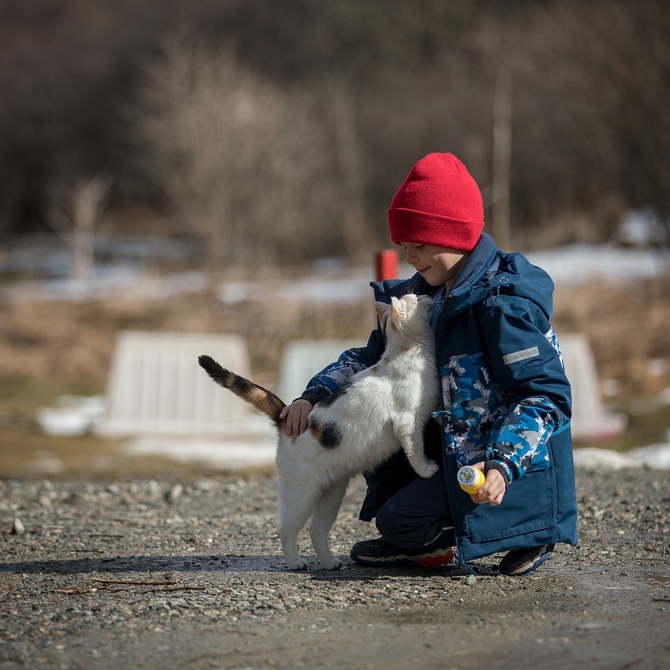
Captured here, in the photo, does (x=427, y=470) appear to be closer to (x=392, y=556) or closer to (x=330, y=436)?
(x=330, y=436)

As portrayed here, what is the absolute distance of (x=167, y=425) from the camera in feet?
36.2

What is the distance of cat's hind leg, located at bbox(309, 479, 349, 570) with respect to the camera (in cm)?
384

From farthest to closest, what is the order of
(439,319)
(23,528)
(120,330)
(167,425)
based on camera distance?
Answer: (120,330)
(167,425)
(23,528)
(439,319)

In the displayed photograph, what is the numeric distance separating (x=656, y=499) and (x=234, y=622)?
3117mm

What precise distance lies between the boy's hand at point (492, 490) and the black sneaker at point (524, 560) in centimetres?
50

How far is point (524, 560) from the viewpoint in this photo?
366 centimetres

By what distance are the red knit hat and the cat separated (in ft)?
0.89

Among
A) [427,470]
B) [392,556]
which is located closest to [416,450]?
[427,470]

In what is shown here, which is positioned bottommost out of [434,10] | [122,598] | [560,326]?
[122,598]

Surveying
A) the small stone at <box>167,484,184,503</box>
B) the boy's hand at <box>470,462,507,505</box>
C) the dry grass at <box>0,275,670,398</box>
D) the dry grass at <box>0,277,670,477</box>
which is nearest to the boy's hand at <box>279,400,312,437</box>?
the boy's hand at <box>470,462,507,505</box>

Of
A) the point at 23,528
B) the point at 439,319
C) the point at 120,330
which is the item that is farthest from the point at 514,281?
the point at 120,330

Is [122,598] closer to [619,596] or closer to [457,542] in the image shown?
[457,542]

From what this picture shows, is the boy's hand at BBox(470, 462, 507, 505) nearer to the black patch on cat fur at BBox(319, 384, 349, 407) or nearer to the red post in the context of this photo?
the black patch on cat fur at BBox(319, 384, 349, 407)

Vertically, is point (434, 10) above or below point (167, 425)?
above
